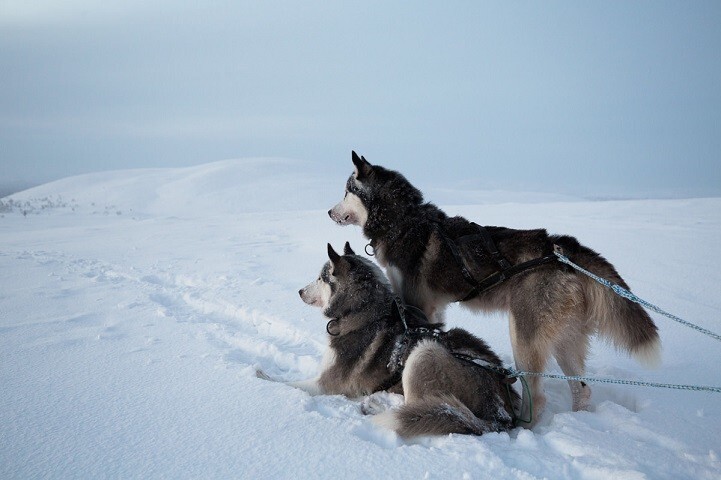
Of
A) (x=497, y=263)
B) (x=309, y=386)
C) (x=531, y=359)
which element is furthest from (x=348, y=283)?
(x=531, y=359)

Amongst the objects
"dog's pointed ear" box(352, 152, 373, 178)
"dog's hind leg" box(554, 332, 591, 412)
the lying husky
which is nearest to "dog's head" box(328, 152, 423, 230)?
"dog's pointed ear" box(352, 152, 373, 178)

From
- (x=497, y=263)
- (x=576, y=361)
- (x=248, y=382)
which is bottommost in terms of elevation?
(x=248, y=382)

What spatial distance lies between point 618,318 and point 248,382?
288 centimetres

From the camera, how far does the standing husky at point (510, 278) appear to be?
2973 millimetres

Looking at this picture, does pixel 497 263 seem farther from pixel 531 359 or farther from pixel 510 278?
pixel 531 359

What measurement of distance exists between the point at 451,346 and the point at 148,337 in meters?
3.26

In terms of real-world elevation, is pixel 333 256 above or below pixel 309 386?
above

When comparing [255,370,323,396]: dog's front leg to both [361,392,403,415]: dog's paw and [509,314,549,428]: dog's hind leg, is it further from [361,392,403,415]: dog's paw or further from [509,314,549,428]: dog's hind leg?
[509,314,549,428]: dog's hind leg

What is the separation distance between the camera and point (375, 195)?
4188mm

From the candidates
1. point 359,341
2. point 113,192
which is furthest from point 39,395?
point 113,192

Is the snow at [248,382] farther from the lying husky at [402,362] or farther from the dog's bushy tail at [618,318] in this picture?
the dog's bushy tail at [618,318]

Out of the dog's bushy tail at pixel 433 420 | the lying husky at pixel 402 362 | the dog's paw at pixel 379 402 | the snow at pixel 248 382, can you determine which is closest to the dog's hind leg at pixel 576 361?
the snow at pixel 248 382

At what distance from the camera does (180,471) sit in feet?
7.24

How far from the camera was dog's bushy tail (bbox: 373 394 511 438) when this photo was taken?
8.40 feet
